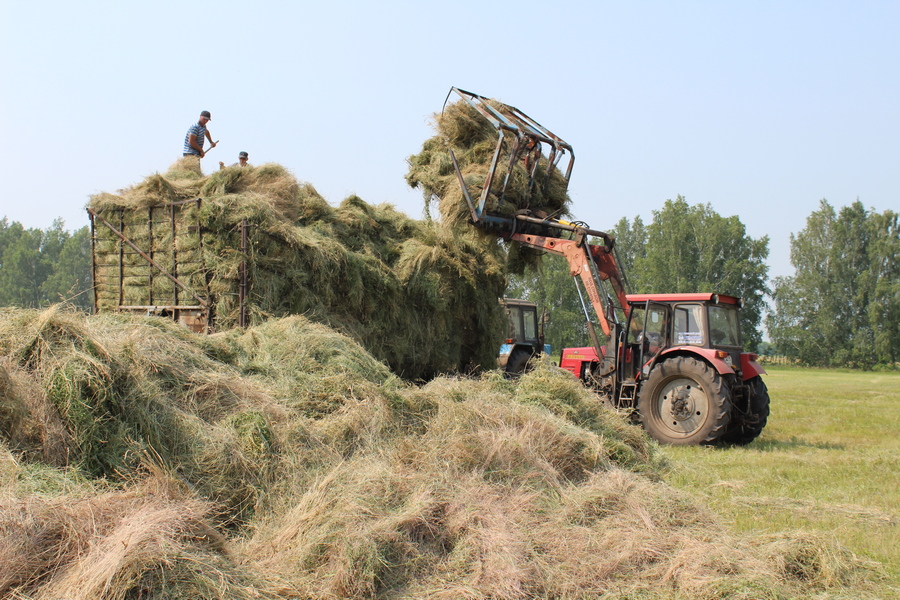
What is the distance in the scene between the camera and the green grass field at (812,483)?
514cm

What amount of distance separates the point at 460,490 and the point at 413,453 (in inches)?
27.0

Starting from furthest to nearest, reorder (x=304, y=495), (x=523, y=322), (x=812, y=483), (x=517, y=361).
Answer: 1. (x=523, y=322)
2. (x=517, y=361)
3. (x=812, y=483)
4. (x=304, y=495)

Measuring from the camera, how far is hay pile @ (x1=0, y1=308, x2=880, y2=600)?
3453 millimetres

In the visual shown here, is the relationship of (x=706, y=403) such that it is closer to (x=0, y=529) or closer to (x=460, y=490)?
(x=460, y=490)

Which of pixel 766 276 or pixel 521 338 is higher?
pixel 766 276

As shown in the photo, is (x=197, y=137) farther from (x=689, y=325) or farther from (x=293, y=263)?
(x=689, y=325)

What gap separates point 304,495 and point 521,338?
393 inches

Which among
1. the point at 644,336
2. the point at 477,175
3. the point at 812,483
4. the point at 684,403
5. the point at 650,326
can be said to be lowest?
the point at 812,483

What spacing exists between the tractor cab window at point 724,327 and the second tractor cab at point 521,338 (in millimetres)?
3929

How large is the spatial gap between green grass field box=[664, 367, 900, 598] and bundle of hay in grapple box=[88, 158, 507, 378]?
3.39 m

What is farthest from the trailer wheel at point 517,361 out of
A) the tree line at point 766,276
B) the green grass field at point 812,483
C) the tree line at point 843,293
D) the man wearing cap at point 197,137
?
the tree line at point 843,293

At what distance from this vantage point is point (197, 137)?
398 inches

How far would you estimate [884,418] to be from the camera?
541 inches

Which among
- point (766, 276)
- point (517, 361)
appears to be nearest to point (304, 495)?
point (517, 361)
